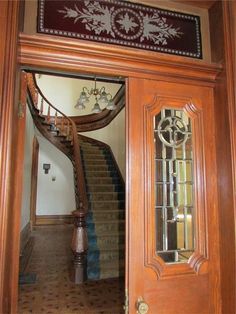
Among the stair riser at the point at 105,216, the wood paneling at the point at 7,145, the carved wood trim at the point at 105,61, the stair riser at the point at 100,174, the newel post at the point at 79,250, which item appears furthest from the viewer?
the stair riser at the point at 100,174

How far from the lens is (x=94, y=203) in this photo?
14.4 ft

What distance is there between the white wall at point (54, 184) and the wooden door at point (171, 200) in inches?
219

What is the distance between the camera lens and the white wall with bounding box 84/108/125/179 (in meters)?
5.09

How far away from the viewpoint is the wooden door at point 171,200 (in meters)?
1.24

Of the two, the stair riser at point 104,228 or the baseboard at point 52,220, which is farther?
the baseboard at point 52,220

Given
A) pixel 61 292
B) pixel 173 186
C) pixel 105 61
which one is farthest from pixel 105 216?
pixel 105 61

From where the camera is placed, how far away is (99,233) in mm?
3830

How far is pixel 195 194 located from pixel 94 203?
3214mm

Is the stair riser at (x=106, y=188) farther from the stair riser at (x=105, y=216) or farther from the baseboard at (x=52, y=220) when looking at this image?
the baseboard at (x=52, y=220)

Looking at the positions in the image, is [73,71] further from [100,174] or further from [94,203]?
[100,174]

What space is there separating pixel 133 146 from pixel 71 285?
8.18 feet

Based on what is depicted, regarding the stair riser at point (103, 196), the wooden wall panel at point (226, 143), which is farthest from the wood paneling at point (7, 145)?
the stair riser at point (103, 196)

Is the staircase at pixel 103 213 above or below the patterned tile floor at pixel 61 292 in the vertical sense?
above

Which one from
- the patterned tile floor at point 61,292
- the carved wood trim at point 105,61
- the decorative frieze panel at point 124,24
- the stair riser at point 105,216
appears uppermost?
the decorative frieze panel at point 124,24
